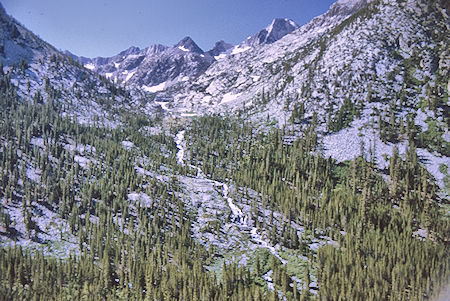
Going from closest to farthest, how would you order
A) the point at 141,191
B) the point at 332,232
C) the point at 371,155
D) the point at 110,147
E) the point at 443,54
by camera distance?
the point at 332,232 < the point at 141,191 < the point at 371,155 < the point at 110,147 < the point at 443,54

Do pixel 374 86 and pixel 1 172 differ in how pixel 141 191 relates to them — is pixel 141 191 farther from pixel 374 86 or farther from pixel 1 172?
pixel 374 86

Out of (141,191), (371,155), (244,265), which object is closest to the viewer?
(244,265)

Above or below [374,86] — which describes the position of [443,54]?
above

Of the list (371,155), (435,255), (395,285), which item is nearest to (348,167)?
(371,155)

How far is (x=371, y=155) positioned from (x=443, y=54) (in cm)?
8582

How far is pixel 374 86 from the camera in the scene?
159 m

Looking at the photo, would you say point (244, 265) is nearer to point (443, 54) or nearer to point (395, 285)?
point (395, 285)

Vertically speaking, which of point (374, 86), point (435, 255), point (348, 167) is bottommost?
point (435, 255)

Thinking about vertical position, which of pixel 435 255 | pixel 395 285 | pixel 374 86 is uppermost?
pixel 374 86

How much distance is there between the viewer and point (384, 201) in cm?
10188

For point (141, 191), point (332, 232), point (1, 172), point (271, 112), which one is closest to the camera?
point (332, 232)

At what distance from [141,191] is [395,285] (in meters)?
86.0

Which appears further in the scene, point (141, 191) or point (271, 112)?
point (271, 112)

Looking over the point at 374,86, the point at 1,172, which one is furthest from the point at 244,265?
the point at 374,86
